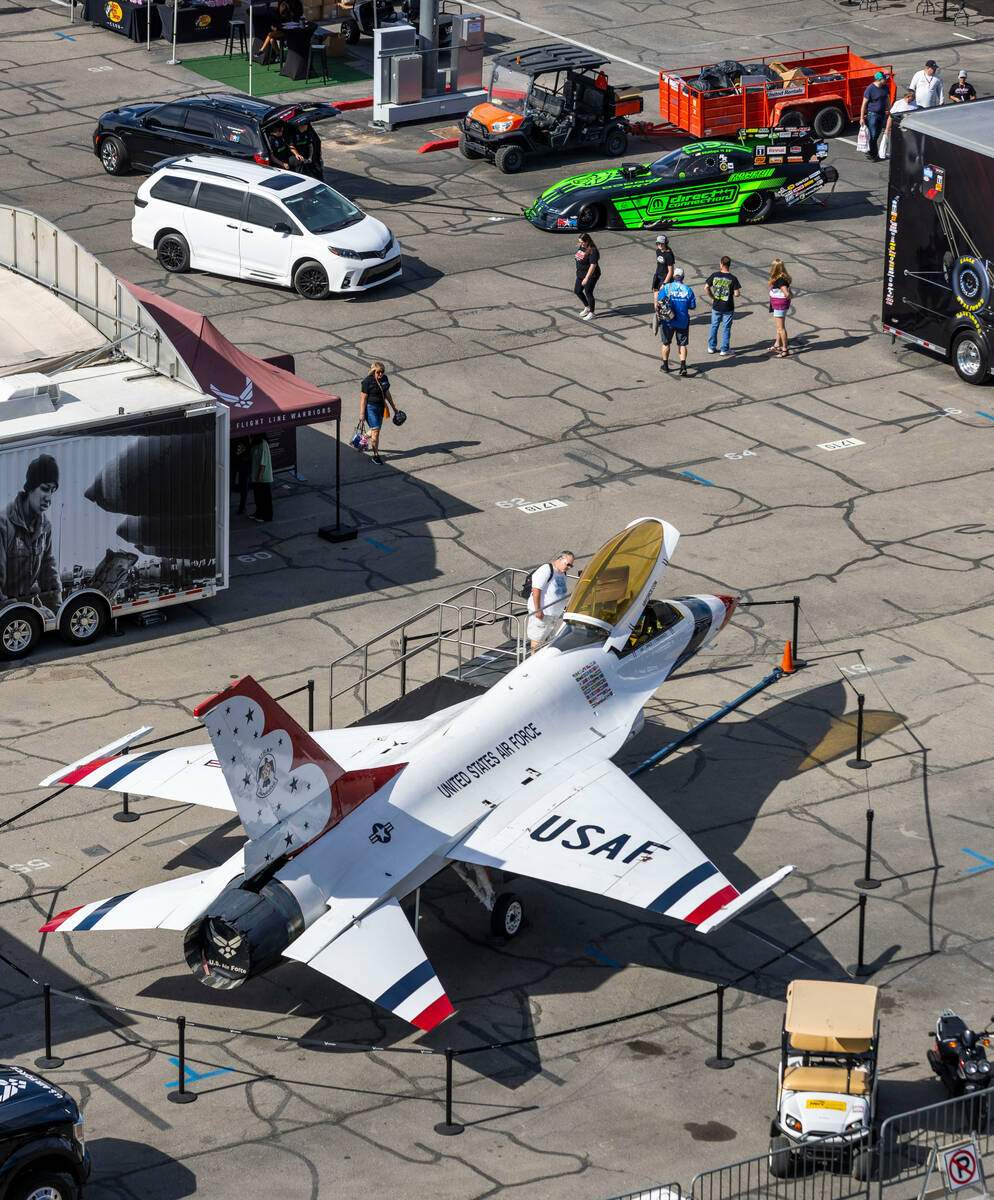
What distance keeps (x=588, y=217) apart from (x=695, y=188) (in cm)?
214

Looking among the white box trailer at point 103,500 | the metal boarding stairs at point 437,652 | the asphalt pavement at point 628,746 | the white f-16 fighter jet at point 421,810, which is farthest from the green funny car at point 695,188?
the white f-16 fighter jet at point 421,810

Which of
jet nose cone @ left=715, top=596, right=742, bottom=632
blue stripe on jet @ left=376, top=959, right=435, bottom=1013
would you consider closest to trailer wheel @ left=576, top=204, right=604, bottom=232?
jet nose cone @ left=715, top=596, right=742, bottom=632

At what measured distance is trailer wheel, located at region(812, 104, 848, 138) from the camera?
44.6 m

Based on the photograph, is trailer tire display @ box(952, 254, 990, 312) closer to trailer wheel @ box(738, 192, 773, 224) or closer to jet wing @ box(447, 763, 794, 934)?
trailer wheel @ box(738, 192, 773, 224)

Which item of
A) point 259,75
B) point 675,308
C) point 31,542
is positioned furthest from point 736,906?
point 259,75

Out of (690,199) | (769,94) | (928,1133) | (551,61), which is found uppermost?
(551,61)

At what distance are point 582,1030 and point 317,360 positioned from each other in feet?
58.8

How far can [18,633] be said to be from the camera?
24656 millimetres

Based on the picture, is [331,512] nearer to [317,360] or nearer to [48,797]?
[317,360]

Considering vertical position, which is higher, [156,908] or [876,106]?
[876,106]

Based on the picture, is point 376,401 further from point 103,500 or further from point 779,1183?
point 779,1183

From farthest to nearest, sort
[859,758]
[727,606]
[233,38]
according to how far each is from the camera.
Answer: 1. [233,38]
2. [727,606]
3. [859,758]

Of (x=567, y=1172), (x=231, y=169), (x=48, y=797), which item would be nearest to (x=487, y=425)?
(x=231, y=169)

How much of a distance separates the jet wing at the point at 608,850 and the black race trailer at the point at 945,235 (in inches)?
612
